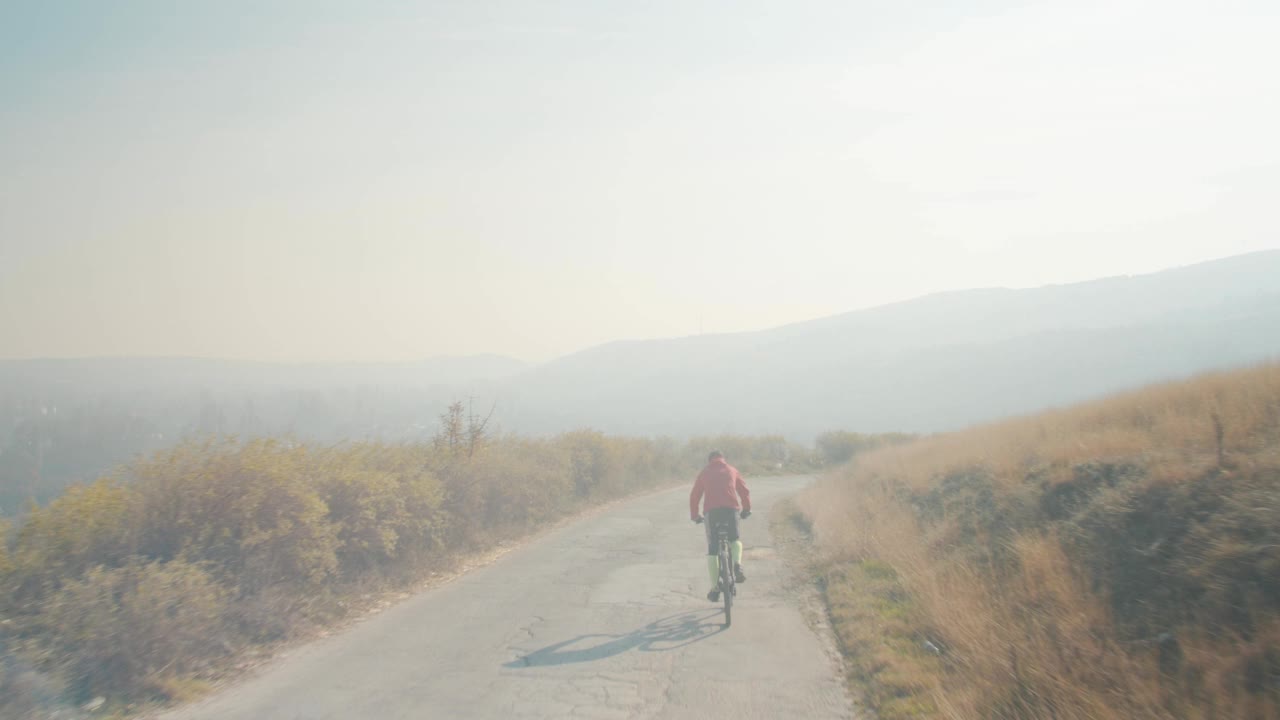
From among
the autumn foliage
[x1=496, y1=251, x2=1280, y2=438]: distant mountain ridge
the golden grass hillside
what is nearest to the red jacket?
the golden grass hillside

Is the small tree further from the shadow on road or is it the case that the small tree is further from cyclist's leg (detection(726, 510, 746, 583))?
the shadow on road

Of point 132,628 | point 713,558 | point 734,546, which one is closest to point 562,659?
point 713,558

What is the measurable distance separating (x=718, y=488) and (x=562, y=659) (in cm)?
328

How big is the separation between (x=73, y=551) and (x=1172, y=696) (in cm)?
892

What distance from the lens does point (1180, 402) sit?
33.3 feet

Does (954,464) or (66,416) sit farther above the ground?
(66,416)

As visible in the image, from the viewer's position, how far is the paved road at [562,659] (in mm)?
5566

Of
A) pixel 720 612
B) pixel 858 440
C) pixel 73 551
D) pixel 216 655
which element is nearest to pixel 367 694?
pixel 216 655

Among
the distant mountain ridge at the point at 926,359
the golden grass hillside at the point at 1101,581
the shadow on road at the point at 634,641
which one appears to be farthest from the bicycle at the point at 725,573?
the distant mountain ridge at the point at 926,359

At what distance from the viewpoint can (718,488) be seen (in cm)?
927

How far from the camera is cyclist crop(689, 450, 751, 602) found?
29.1 ft

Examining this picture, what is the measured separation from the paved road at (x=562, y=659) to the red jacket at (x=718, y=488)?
1289mm

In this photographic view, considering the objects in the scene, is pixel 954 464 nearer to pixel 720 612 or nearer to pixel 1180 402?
pixel 1180 402

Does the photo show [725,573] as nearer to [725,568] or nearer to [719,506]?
[725,568]
